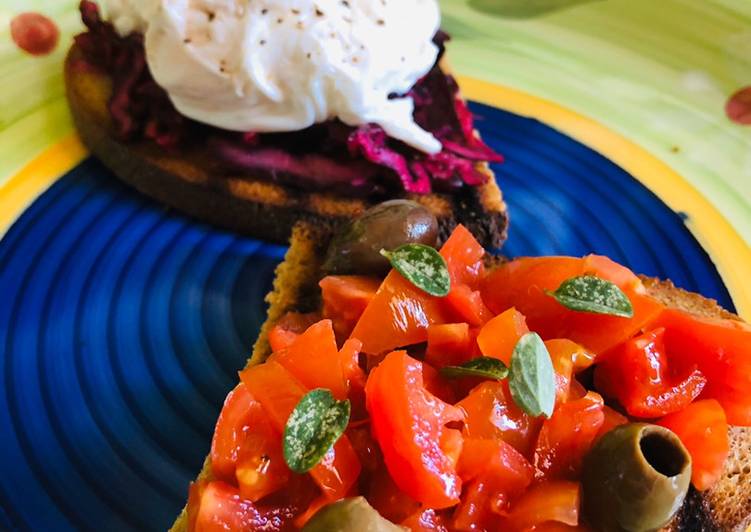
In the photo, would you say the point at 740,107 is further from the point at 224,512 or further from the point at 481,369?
the point at 224,512

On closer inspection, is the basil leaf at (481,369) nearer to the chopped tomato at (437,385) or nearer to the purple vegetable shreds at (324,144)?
the chopped tomato at (437,385)

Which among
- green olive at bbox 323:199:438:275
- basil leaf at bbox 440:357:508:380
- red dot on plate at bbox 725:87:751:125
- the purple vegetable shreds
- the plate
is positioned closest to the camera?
basil leaf at bbox 440:357:508:380

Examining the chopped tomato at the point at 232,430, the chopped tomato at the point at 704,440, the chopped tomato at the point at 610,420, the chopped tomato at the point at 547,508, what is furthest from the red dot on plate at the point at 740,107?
the chopped tomato at the point at 232,430

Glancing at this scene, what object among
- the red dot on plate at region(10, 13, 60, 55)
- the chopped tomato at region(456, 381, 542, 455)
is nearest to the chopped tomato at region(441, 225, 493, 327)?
the chopped tomato at region(456, 381, 542, 455)

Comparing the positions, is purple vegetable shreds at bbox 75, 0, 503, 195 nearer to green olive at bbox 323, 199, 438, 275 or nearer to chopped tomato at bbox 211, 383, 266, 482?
green olive at bbox 323, 199, 438, 275

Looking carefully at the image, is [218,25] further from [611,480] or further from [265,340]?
[611,480]

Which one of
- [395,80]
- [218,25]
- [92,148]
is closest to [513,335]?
[395,80]

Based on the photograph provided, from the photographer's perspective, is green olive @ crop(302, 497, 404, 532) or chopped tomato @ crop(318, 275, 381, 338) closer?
green olive @ crop(302, 497, 404, 532)

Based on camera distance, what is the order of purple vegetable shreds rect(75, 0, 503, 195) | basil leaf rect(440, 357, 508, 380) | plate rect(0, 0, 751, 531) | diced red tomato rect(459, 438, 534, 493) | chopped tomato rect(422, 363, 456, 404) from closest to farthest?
diced red tomato rect(459, 438, 534, 493), basil leaf rect(440, 357, 508, 380), chopped tomato rect(422, 363, 456, 404), plate rect(0, 0, 751, 531), purple vegetable shreds rect(75, 0, 503, 195)
